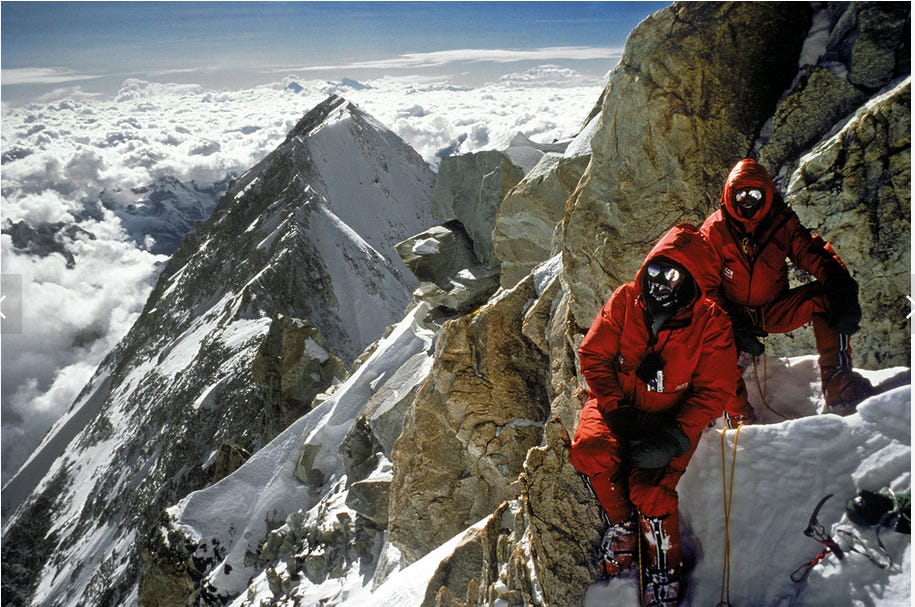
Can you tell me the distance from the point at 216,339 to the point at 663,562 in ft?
263

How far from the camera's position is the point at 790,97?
8.44 metres

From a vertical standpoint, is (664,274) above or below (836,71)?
below

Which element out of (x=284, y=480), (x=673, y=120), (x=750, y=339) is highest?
(x=673, y=120)

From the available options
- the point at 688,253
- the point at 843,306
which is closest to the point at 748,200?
the point at 688,253

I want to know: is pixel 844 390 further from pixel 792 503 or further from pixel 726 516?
pixel 726 516

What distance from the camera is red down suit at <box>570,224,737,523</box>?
16.7ft

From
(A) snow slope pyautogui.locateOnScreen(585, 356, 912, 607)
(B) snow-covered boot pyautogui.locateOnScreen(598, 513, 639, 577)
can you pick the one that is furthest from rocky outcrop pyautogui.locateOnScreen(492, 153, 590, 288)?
(B) snow-covered boot pyautogui.locateOnScreen(598, 513, 639, 577)

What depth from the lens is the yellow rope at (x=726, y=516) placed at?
189 inches

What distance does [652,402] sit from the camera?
5.50 m

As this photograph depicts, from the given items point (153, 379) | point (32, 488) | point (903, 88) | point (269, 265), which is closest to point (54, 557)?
point (153, 379)

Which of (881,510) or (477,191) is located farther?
(477,191)

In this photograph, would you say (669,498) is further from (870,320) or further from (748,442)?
(870,320)

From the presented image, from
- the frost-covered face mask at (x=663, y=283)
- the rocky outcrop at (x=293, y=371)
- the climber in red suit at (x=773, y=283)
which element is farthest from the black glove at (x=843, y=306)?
the rocky outcrop at (x=293, y=371)

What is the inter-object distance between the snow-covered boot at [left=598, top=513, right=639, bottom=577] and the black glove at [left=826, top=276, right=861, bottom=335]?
127 inches
